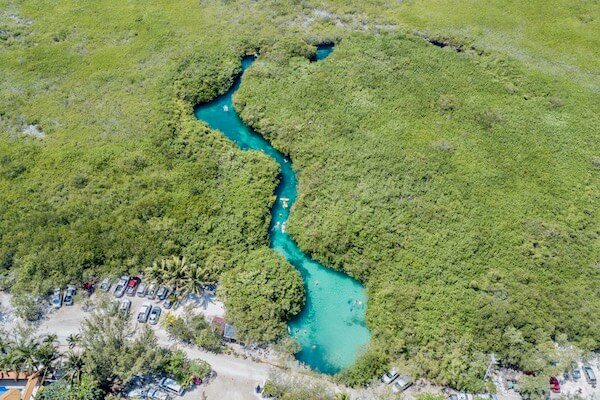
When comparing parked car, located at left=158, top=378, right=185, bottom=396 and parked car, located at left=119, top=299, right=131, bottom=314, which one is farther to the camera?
parked car, located at left=119, top=299, right=131, bottom=314

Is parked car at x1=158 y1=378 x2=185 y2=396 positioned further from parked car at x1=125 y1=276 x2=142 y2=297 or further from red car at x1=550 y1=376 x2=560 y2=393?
red car at x1=550 y1=376 x2=560 y2=393

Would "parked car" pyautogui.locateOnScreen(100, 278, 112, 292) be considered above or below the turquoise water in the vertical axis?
above

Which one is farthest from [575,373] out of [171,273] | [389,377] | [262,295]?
[171,273]

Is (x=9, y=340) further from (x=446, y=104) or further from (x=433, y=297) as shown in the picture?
(x=446, y=104)

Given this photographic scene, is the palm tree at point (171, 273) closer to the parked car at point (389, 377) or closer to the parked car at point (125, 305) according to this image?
the parked car at point (125, 305)

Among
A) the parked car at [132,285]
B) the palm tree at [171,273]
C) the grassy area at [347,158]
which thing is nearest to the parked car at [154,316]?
the palm tree at [171,273]

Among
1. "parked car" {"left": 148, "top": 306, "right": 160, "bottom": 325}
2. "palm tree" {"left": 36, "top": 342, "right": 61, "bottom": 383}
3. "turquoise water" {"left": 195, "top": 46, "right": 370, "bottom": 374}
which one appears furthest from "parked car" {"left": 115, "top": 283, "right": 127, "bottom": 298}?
"turquoise water" {"left": 195, "top": 46, "right": 370, "bottom": 374}
